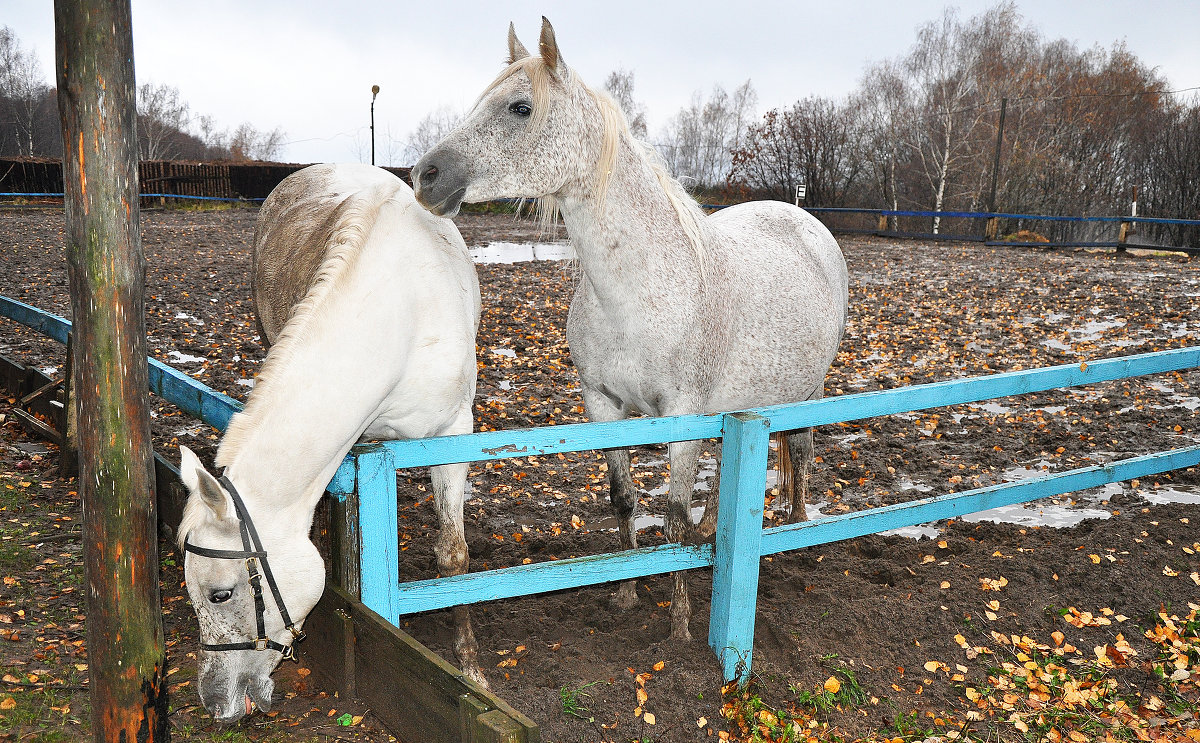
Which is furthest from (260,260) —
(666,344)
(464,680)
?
(464,680)

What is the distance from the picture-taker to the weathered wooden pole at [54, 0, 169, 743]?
178cm

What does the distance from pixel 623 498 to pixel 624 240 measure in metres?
1.17

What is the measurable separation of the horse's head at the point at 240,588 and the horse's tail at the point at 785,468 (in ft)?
9.21

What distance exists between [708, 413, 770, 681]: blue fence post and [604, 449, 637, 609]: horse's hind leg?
571 mm

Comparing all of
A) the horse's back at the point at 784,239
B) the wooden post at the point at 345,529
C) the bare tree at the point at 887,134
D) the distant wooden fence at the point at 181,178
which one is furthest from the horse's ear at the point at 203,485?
the bare tree at the point at 887,134

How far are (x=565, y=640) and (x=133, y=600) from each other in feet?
5.41

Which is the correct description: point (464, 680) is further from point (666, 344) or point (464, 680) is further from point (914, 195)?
point (914, 195)

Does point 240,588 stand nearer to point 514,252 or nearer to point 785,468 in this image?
point 785,468

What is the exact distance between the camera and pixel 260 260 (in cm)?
431

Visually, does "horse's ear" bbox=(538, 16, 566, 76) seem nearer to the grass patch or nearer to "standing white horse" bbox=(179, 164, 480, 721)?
"standing white horse" bbox=(179, 164, 480, 721)

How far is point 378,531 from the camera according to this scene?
2.37 m

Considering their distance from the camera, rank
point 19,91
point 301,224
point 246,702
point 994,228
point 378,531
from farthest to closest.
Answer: point 19,91, point 994,228, point 301,224, point 378,531, point 246,702

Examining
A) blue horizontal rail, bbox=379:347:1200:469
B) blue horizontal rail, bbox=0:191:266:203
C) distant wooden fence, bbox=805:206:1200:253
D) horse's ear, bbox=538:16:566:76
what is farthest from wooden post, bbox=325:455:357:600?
blue horizontal rail, bbox=0:191:266:203

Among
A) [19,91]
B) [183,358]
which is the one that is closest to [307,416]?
[183,358]
